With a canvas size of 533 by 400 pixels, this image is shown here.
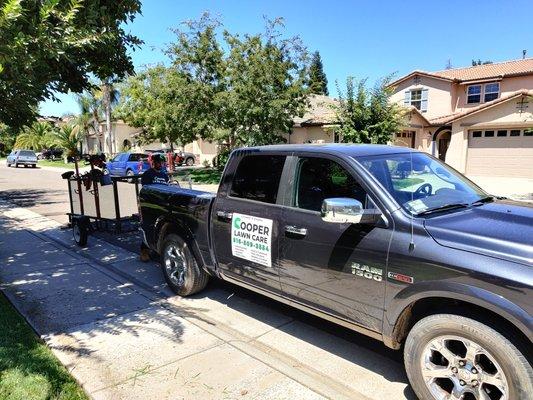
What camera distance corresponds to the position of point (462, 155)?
77.9 ft

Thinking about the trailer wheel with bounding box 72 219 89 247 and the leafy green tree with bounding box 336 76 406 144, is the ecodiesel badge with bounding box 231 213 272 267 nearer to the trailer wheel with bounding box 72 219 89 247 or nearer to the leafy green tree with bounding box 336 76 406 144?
the trailer wheel with bounding box 72 219 89 247

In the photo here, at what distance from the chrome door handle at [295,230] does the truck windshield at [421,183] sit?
2.41 feet

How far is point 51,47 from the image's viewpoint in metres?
3.30

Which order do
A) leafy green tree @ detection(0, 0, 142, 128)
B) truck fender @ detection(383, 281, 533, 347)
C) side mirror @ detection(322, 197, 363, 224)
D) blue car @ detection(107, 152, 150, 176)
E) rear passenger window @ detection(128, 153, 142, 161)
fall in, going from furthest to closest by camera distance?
rear passenger window @ detection(128, 153, 142, 161) → blue car @ detection(107, 152, 150, 176) → side mirror @ detection(322, 197, 363, 224) → leafy green tree @ detection(0, 0, 142, 128) → truck fender @ detection(383, 281, 533, 347)

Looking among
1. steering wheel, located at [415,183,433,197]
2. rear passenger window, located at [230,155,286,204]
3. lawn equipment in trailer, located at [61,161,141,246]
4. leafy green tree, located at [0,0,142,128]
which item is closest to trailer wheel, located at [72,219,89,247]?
lawn equipment in trailer, located at [61,161,141,246]

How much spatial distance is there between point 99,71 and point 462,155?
2203cm

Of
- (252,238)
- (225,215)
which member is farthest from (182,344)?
(225,215)

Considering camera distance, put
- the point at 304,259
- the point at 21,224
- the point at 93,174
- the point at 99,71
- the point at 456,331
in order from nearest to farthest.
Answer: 1. the point at 456,331
2. the point at 304,259
3. the point at 99,71
4. the point at 93,174
5. the point at 21,224

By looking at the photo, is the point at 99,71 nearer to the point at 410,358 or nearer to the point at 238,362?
the point at 238,362

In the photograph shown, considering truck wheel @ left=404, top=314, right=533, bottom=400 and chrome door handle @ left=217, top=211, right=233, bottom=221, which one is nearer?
truck wheel @ left=404, top=314, right=533, bottom=400

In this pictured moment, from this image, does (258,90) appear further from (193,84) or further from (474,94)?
(474,94)

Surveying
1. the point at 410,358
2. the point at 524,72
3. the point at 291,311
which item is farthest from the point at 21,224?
the point at 524,72

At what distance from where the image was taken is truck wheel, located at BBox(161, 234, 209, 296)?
505cm

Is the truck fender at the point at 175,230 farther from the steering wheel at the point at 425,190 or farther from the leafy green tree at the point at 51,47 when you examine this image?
the steering wheel at the point at 425,190
